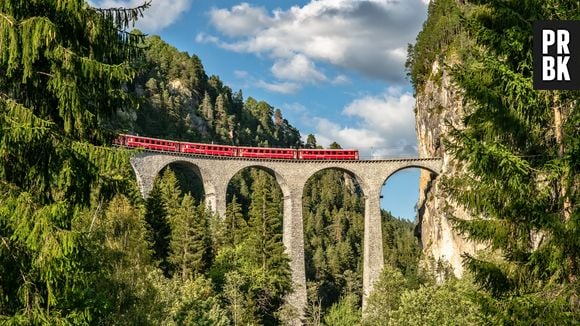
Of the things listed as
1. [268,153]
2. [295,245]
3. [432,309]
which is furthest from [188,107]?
[432,309]

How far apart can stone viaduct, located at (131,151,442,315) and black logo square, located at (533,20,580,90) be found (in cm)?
4598

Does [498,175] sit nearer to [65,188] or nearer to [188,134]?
[65,188]

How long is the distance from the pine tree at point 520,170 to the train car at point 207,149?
4655cm

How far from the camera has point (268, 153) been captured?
6206cm

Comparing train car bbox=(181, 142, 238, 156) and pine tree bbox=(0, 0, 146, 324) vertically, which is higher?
train car bbox=(181, 142, 238, 156)

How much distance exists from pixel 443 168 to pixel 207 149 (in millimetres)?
24504

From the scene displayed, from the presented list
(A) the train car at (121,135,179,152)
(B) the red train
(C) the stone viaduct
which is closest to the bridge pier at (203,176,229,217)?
(C) the stone viaduct

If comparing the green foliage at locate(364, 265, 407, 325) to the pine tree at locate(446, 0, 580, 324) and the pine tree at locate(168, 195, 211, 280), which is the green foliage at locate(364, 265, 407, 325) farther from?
the pine tree at locate(446, 0, 580, 324)

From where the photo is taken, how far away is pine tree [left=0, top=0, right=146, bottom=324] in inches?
359

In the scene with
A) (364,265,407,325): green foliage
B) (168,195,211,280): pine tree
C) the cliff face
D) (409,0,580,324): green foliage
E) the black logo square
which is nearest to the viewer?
the black logo square

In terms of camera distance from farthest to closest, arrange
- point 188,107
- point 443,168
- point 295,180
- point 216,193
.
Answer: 1. point 188,107
2. point 443,168
3. point 295,180
4. point 216,193

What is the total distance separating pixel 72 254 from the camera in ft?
32.0

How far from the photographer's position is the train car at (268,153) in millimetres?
60875

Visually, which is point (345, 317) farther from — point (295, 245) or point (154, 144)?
point (154, 144)
